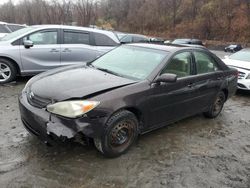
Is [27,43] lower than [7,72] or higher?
higher

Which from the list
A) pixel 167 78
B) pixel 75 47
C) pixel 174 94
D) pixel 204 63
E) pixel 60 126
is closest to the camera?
pixel 60 126

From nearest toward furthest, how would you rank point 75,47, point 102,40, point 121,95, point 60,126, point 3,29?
point 60,126 → point 121,95 → point 75,47 → point 102,40 → point 3,29

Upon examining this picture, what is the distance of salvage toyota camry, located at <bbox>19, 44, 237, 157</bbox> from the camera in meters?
3.21

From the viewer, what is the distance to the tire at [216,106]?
5.41 m

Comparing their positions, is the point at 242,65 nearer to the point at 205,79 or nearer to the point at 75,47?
the point at 205,79

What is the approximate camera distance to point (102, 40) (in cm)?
802

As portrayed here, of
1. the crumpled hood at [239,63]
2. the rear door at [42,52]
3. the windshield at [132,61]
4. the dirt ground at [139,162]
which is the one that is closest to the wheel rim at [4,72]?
the rear door at [42,52]

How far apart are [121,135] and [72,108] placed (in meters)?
0.87

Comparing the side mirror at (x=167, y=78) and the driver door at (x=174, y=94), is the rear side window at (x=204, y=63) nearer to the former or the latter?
the driver door at (x=174, y=94)

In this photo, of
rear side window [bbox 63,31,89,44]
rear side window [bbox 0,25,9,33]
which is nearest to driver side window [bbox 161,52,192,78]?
rear side window [bbox 63,31,89,44]

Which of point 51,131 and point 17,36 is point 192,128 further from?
point 17,36

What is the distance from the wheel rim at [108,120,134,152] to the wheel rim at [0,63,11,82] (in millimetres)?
4393

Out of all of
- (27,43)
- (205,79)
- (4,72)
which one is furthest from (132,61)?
(4,72)

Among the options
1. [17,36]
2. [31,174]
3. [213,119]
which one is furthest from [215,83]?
[17,36]
